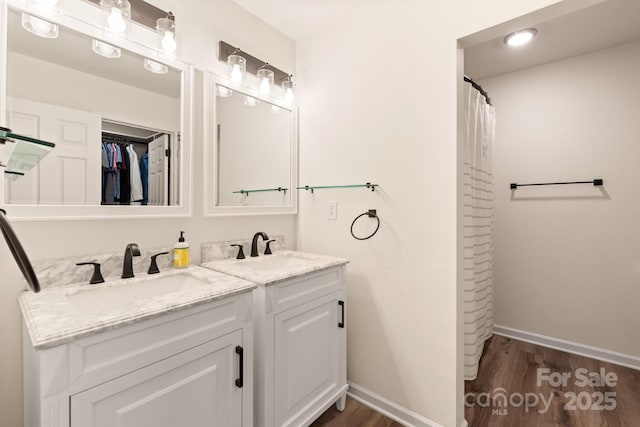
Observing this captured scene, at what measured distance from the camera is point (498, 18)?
1.32 m

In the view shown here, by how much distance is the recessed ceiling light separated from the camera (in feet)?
6.61

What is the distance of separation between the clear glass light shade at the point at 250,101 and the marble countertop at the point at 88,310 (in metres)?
1.14

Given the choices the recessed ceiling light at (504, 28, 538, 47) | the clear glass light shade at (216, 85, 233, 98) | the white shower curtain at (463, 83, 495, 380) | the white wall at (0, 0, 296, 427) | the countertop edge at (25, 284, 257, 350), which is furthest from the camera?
the recessed ceiling light at (504, 28, 538, 47)

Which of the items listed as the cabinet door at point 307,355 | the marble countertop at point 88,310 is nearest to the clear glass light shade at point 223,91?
the marble countertop at point 88,310

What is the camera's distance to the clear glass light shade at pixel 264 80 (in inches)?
73.8

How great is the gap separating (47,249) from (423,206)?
66.6 inches

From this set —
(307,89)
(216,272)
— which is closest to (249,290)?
(216,272)

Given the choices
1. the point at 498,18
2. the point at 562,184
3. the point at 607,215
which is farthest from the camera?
the point at 562,184

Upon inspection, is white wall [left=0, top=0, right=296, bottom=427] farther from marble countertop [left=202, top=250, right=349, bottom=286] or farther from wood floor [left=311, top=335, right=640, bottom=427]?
wood floor [left=311, top=335, right=640, bottom=427]

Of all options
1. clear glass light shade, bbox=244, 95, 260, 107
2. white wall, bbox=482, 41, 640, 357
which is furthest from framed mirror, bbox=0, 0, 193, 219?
white wall, bbox=482, 41, 640, 357

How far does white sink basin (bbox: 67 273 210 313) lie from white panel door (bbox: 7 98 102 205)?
378mm

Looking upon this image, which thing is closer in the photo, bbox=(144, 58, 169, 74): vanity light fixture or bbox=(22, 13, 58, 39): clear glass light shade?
bbox=(22, 13, 58, 39): clear glass light shade

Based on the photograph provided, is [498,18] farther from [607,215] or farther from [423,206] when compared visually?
[607,215]

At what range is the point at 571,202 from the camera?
2379mm
